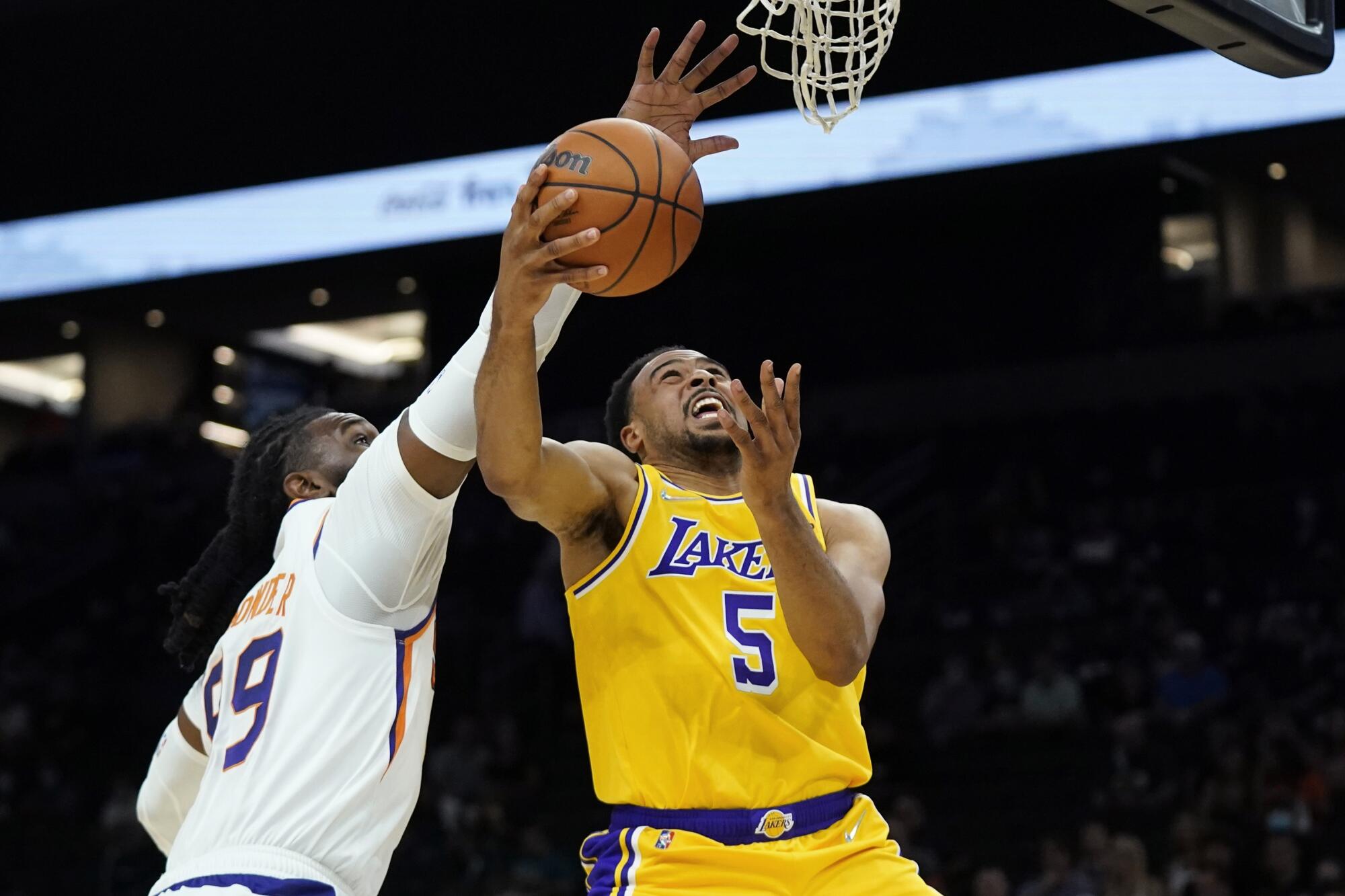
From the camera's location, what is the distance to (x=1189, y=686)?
36.1 feet

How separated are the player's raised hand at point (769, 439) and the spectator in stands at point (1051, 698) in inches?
324

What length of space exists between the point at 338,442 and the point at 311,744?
859 millimetres

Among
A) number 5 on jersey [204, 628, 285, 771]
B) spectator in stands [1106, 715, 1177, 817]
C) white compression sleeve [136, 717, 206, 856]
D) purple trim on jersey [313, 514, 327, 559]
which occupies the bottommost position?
spectator in stands [1106, 715, 1177, 817]

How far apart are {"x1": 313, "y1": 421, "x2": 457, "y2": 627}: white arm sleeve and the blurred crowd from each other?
6.05 meters

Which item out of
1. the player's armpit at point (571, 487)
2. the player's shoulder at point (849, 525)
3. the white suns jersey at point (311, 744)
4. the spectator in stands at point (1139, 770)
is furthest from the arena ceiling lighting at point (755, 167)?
the white suns jersey at point (311, 744)

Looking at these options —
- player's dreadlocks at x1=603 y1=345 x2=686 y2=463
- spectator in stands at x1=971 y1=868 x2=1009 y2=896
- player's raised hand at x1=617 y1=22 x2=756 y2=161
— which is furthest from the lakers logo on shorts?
spectator in stands at x1=971 y1=868 x2=1009 y2=896

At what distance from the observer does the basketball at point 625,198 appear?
3.17 m

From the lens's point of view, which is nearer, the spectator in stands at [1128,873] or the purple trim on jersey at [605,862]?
the purple trim on jersey at [605,862]

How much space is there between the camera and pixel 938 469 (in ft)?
47.8

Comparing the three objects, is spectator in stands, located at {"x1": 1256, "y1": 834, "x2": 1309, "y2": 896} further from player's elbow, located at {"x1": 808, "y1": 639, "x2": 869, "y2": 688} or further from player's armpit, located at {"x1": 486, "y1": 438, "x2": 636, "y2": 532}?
player's armpit, located at {"x1": 486, "y1": 438, "x2": 636, "y2": 532}

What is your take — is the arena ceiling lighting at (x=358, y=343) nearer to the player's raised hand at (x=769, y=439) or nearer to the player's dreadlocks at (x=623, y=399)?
the player's dreadlocks at (x=623, y=399)

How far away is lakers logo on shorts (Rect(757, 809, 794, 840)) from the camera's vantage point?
3.61 meters

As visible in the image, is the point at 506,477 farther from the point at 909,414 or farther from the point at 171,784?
the point at 909,414

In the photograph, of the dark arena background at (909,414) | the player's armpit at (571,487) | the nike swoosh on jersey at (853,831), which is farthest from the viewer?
the dark arena background at (909,414)
